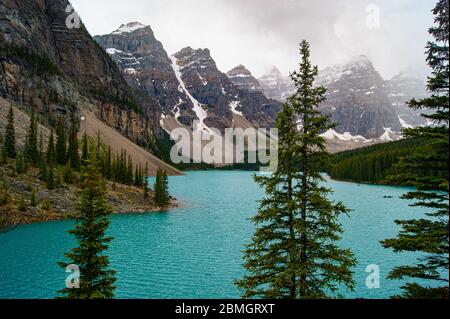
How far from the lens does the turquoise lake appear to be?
29891mm

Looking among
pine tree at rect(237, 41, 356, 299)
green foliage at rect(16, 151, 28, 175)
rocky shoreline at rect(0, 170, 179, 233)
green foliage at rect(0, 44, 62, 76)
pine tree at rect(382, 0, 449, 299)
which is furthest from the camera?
green foliage at rect(0, 44, 62, 76)

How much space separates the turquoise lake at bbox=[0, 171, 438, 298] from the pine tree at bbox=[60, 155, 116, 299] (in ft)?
36.7

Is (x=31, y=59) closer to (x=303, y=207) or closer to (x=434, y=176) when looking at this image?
(x=303, y=207)

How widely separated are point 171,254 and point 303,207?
2944 cm

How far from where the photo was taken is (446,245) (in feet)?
41.0

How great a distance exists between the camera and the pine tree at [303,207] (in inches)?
612

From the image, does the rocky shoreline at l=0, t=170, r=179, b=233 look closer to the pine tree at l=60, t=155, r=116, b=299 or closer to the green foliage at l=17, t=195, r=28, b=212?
the green foliage at l=17, t=195, r=28, b=212

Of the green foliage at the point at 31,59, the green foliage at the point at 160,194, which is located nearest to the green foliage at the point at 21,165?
the green foliage at the point at 160,194

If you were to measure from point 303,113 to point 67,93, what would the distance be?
164 metres

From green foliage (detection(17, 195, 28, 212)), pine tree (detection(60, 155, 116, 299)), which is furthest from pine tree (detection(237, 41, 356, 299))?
green foliage (detection(17, 195, 28, 212))
